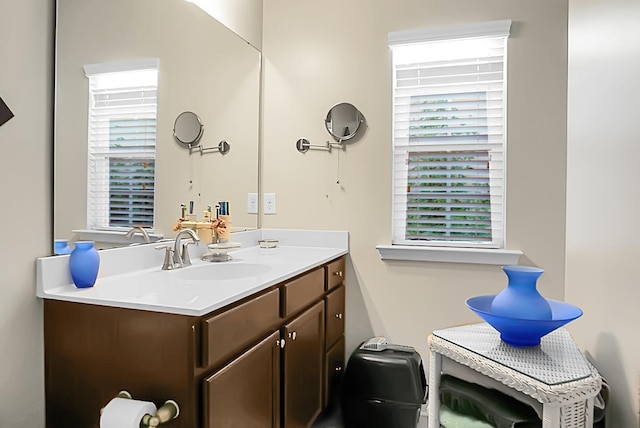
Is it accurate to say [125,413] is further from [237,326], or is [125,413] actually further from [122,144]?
[122,144]

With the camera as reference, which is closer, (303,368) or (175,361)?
(175,361)

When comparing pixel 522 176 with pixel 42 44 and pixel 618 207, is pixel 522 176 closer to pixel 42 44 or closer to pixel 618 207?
pixel 618 207

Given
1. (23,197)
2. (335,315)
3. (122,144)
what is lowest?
(335,315)

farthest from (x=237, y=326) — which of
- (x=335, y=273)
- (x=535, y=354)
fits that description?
(x=335, y=273)

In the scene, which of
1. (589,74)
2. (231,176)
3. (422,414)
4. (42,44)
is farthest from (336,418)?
(42,44)

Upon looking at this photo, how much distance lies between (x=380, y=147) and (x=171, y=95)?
1.16 m

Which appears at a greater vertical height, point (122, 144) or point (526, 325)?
point (122, 144)

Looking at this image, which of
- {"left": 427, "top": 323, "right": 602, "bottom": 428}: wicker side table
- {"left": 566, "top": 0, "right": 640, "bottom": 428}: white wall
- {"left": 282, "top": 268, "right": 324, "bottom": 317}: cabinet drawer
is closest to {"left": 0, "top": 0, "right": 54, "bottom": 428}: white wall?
{"left": 282, "top": 268, "right": 324, "bottom": 317}: cabinet drawer

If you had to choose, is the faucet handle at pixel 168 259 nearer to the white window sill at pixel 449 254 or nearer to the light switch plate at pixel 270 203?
the light switch plate at pixel 270 203

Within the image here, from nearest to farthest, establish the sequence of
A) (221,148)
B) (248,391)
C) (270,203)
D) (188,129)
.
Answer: (248,391)
(188,129)
(221,148)
(270,203)

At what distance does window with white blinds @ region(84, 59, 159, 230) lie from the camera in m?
1.62

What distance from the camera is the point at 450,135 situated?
98.2 inches

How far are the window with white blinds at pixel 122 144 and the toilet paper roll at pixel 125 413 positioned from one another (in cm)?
67

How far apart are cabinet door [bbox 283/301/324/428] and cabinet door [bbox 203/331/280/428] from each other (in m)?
0.09
